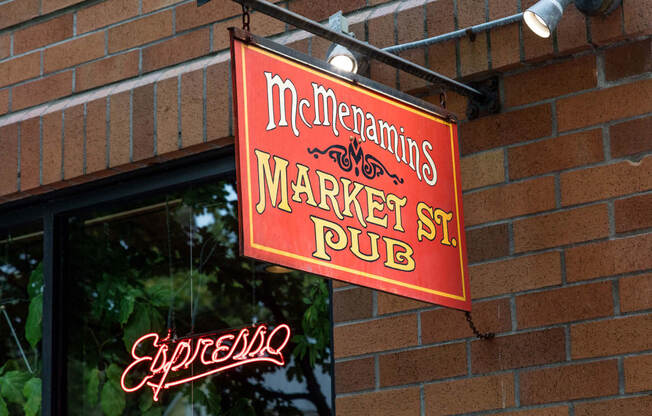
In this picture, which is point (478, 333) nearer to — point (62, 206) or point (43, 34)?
point (62, 206)

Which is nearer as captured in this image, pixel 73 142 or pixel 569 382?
pixel 569 382

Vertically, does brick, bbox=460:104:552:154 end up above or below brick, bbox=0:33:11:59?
below

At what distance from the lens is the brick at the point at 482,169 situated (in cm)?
436

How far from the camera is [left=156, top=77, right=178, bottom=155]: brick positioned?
4984 mm

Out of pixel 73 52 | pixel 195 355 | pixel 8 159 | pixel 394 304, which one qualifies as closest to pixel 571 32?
pixel 394 304

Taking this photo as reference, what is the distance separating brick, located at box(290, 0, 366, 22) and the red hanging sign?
1004mm

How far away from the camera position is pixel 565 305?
13.4ft

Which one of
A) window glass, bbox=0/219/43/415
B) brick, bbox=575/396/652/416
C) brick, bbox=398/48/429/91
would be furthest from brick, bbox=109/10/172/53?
brick, bbox=575/396/652/416

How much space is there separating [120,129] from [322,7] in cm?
104

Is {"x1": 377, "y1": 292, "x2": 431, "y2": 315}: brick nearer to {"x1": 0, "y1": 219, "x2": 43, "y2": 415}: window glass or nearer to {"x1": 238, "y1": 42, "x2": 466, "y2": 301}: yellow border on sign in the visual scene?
{"x1": 238, "y1": 42, "x2": 466, "y2": 301}: yellow border on sign

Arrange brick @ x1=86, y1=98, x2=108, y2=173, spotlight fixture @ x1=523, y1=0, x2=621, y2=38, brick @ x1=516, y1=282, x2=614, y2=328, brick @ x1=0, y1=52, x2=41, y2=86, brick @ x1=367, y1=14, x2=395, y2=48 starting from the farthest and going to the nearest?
brick @ x1=0, y1=52, x2=41, y2=86
brick @ x1=86, y1=98, x2=108, y2=173
brick @ x1=367, y1=14, x2=395, y2=48
brick @ x1=516, y1=282, x2=614, y2=328
spotlight fixture @ x1=523, y1=0, x2=621, y2=38

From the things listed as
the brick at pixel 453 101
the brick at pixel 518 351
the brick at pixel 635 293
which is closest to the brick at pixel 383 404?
the brick at pixel 518 351

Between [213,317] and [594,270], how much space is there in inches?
64.9

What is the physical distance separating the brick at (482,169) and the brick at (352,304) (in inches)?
22.9
